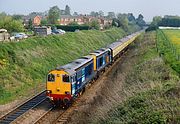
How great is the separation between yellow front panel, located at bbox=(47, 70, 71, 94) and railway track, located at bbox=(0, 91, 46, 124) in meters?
2.16

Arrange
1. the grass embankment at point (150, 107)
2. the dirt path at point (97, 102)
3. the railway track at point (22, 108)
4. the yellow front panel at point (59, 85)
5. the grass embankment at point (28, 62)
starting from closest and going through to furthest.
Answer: the grass embankment at point (150, 107) → the dirt path at point (97, 102) → the railway track at point (22, 108) → the yellow front panel at point (59, 85) → the grass embankment at point (28, 62)

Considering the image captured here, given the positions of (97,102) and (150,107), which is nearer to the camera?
(150,107)

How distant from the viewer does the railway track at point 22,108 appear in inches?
852

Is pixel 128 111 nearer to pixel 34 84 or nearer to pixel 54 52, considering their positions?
pixel 34 84

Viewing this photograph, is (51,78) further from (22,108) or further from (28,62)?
(28,62)

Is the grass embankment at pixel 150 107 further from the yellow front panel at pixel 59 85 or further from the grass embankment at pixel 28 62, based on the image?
the grass embankment at pixel 28 62

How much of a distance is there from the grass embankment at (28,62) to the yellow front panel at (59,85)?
460 centimetres

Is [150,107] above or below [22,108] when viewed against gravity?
above

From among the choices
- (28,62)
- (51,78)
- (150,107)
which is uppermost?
(150,107)

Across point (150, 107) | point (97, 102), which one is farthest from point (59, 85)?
point (150, 107)

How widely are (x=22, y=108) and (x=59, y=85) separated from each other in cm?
321

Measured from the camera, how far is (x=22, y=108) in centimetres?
2412

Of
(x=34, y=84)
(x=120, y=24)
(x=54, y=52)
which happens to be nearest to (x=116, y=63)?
(x=54, y=52)

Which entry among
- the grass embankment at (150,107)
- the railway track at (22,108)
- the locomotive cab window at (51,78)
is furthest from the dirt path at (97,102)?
the railway track at (22,108)
